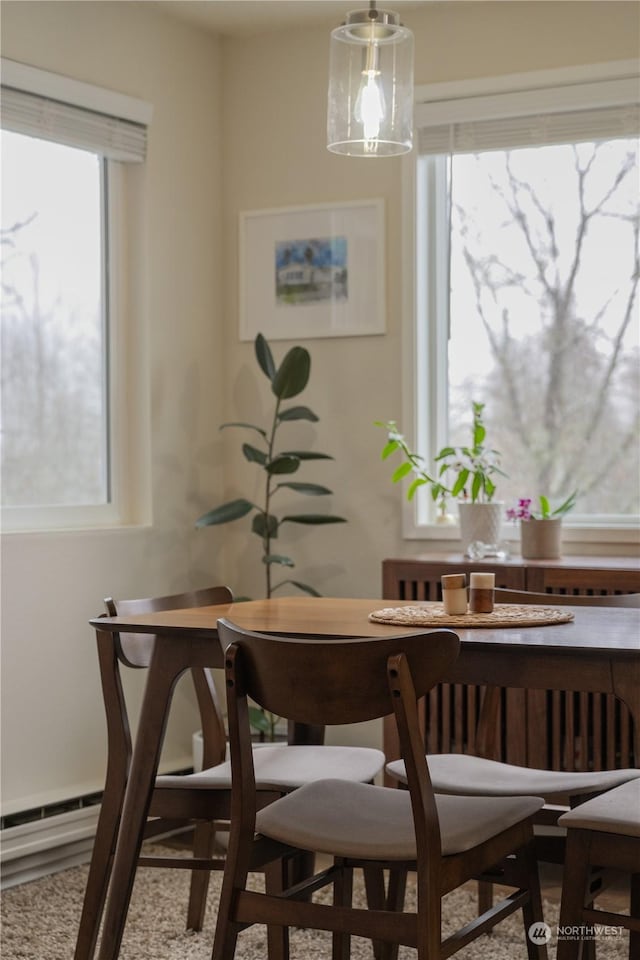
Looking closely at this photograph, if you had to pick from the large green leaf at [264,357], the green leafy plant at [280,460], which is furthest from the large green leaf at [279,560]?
the large green leaf at [264,357]

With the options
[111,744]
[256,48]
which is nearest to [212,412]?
A: [256,48]

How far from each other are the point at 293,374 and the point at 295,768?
1.71 m

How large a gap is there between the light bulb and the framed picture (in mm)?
1663

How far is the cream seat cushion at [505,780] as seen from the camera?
2.49 meters

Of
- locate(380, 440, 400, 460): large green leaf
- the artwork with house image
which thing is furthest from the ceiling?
locate(380, 440, 400, 460): large green leaf

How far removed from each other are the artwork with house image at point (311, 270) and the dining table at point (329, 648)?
5.78ft

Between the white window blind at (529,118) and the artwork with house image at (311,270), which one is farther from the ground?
the white window blind at (529,118)

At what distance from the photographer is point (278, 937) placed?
2.21 meters

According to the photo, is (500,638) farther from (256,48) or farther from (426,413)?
(256,48)

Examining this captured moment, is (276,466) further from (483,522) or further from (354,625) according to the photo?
(354,625)

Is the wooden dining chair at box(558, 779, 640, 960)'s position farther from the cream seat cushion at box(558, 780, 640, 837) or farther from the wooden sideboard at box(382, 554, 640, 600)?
the wooden sideboard at box(382, 554, 640, 600)

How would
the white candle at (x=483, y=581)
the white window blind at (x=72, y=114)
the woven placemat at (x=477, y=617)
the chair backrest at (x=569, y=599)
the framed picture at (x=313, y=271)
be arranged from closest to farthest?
the woven placemat at (x=477, y=617) → the white candle at (x=483, y=581) → the chair backrest at (x=569, y=599) → the white window blind at (x=72, y=114) → the framed picture at (x=313, y=271)

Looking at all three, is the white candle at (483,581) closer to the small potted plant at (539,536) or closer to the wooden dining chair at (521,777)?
the wooden dining chair at (521,777)

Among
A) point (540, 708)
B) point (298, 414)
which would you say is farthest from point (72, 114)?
point (540, 708)
